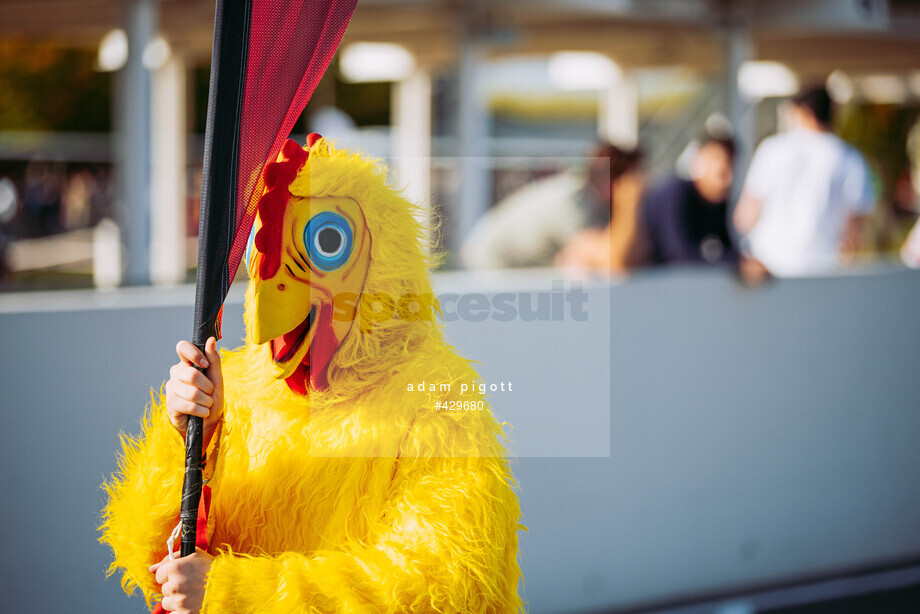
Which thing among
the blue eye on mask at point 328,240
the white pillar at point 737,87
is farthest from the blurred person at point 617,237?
the blue eye on mask at point 328,240

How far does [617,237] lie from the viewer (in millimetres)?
4633

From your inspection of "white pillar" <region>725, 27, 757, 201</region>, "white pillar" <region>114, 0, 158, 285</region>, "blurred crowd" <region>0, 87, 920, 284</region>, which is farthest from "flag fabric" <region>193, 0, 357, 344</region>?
"white pillar" <region>725, 27, 757, 201</region>

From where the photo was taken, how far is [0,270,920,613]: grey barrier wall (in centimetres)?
270

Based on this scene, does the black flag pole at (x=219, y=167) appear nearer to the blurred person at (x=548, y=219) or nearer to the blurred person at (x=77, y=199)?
the blurred person at (x=548, y=219)

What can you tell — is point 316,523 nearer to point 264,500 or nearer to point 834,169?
point 264,500

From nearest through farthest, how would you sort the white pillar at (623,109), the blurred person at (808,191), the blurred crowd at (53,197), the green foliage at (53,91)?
1. the blurred person at (808,191)
2. the blurred crowd at (53,197)
3. the white pillar at (623,109)
4. the green foliage at (53,91)

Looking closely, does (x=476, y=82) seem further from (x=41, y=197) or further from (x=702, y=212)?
(x=41, y=197)

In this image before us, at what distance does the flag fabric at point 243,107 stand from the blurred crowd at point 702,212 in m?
2.91

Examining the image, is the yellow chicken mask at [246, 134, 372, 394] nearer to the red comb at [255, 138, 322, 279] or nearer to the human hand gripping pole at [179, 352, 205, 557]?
the red comb at [255, 138, 322, 279]

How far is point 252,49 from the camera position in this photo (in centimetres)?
153

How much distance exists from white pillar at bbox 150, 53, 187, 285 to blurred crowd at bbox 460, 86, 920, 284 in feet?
15.8

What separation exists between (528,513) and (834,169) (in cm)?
300

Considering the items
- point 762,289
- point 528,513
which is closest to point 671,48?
point 762,289

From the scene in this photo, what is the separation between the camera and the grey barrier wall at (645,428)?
8.86 ft
